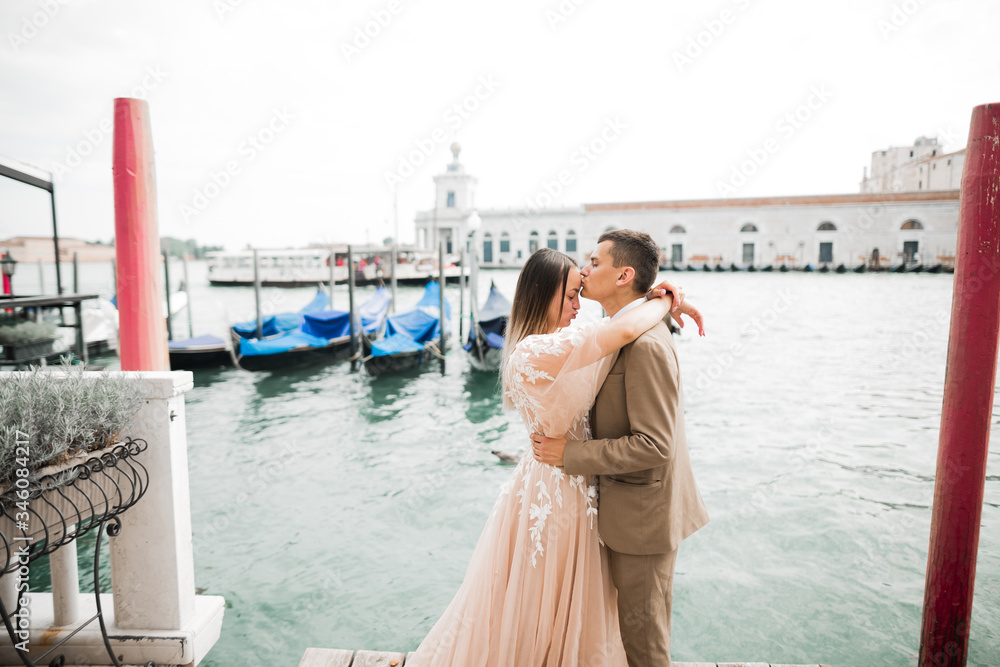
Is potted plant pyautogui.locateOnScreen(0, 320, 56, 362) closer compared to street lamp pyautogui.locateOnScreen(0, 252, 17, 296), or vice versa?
potted plant pyautogui.locateOnScreen(0, 320, 56, 362)

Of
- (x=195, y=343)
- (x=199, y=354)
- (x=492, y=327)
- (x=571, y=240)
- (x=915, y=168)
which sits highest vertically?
(x=915, y=168)

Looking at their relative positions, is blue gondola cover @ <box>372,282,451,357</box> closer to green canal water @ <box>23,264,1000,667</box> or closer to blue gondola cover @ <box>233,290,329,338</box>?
green canal water @ <box>23,264,1000,667</box>

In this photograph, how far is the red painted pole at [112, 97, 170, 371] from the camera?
2066mm

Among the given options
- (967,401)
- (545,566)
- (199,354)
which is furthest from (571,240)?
(545,566)

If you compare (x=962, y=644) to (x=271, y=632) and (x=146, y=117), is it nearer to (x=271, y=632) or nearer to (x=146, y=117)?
(x=271, y=632)

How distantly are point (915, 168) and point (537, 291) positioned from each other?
60.2 m

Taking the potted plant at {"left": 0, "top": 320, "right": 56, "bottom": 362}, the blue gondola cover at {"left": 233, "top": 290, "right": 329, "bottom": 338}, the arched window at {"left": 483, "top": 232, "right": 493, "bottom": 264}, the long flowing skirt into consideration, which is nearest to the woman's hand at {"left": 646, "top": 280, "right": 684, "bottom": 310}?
the long flowing skirt

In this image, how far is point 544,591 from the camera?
4.79 feet

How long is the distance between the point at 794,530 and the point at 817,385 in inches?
200

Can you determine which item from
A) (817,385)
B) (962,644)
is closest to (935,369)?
(817,385)

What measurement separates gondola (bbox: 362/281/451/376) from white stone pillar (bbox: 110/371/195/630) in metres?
7.51

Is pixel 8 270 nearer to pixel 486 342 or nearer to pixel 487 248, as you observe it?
pixel 486 342

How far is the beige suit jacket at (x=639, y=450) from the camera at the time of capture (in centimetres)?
130

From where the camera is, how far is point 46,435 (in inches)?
55.9
